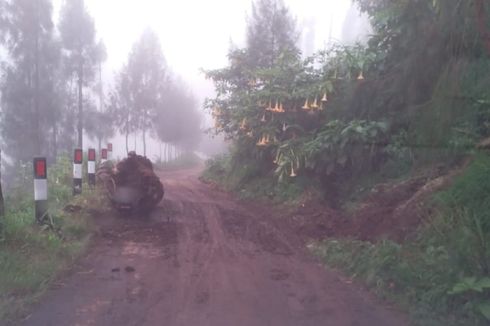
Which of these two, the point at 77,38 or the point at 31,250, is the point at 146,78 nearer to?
the point at 77,38

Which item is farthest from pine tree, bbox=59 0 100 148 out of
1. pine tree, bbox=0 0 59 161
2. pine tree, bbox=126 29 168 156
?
pine tree, bbox=126 29 168 156

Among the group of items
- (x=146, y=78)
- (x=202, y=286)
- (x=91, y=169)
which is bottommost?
(x=202, y=286)

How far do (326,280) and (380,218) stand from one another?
2.05 m

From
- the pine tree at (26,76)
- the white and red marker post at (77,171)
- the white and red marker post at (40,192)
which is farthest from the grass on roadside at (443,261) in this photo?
the pine tree at (26,76)

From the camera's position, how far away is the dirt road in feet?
14.3

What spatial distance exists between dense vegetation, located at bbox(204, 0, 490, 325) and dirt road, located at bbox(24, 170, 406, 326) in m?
0.56

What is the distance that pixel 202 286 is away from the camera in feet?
17.0

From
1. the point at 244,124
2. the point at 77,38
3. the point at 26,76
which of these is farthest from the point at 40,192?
the point at 77,38

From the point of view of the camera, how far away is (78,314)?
14.4 ft

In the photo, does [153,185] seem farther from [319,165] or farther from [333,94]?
[333,94]

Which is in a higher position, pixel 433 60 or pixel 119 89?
pixel 119 89

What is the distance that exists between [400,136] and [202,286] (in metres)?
4.87

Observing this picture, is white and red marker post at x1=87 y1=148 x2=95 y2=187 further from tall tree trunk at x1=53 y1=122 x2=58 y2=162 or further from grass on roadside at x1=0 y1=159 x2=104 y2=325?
tall tree trunk at x1=53 y1=122 x2=58 y2=162

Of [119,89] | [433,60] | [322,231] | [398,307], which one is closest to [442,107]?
[433,60]
